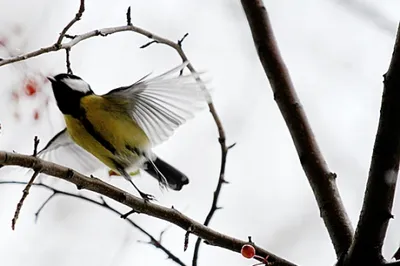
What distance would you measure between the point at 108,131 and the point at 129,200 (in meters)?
0.23

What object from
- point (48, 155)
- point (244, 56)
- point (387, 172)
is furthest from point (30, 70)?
point (387, 172)

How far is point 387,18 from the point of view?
4.00 feet

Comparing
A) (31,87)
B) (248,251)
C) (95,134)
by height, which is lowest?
(248,251)

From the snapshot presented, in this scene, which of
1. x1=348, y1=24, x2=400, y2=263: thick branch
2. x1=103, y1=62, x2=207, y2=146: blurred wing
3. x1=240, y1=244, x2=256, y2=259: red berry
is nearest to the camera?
x1=348, y1=24, x2=400, y2=263: thick branch

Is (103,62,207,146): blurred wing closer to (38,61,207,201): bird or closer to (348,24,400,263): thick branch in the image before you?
(38,61,207,201): bird

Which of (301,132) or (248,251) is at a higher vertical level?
(301,132)

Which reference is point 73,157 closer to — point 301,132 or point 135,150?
point 135,150

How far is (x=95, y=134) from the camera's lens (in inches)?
32.9

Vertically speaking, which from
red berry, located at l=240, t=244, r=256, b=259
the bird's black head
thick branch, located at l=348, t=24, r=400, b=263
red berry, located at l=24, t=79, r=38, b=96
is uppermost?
red berry, located at l=24, t=79, r=38, b=96

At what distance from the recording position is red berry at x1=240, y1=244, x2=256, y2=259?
2.05 feet

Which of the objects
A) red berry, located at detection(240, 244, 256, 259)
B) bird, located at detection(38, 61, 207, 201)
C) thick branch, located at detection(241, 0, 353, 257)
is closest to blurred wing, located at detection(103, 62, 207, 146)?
bird, located at detection(38, 61, 207, 201)

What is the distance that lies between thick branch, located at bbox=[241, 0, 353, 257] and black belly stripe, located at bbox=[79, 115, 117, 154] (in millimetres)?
225

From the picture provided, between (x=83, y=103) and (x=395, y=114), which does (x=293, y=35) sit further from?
(x=395, y=114)

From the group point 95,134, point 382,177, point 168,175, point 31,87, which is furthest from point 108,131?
point 382,177
